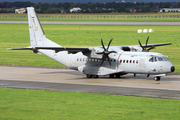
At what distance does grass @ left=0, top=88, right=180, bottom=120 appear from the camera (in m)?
19.7

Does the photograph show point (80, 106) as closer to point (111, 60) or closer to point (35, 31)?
point (111, 60)

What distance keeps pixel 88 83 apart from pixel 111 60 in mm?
4220

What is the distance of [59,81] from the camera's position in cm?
3375

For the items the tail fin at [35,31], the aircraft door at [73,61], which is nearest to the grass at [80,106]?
the aircraft door at [73,61]

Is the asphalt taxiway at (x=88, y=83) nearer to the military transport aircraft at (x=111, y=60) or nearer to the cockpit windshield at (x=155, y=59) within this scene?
the military transport aircraft at (x=111, y=60)

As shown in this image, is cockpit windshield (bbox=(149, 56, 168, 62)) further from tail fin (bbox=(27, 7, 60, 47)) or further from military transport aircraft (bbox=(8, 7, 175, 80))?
tail fin (bbox=(27, 7, 60, 47))

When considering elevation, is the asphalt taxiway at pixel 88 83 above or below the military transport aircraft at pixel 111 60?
below

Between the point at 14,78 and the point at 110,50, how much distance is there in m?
10.1

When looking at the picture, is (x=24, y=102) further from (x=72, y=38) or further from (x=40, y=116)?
(x=72, y=38)

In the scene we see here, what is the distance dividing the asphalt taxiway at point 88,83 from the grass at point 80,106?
222cm

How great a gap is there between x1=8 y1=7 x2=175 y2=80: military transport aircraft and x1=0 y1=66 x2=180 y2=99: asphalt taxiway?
0.95m

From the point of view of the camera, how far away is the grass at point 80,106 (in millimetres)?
19672

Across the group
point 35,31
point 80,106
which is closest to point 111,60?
point 35,31

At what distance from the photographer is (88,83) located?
32656 millimetres
